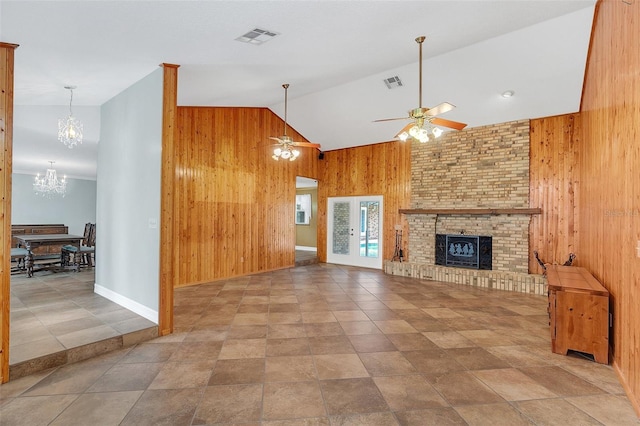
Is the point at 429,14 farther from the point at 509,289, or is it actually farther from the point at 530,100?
the point at 509,289

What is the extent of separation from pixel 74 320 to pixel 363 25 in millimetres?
4764

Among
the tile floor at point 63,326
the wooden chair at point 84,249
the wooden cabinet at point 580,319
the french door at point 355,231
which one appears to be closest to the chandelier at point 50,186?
the wooden chair at point 84,249

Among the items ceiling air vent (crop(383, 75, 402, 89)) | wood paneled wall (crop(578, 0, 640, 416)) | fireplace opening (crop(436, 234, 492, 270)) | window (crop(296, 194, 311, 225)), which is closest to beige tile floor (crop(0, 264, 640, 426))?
wood paneled wall (crop(578, 0, 640, 416))

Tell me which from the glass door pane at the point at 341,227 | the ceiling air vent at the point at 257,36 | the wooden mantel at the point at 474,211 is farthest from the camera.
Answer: the glass door pane at the point at 341,227

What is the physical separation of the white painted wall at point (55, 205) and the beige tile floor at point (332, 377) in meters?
11.1

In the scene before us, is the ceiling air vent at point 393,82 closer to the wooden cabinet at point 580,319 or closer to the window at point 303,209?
the wooden cabinet at point 580,319

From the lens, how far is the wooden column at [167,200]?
3650mm

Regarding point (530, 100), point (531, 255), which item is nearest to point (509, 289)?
point (531, 255)

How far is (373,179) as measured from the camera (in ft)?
27.7

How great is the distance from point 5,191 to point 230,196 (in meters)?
4.25

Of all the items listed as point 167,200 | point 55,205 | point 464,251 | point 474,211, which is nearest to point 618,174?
point 474,211

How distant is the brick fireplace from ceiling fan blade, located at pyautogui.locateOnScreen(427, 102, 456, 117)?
11.7 feet

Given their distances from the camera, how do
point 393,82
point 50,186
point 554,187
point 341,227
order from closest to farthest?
point 393,82
point 554,187
point 341,227
point 50,186

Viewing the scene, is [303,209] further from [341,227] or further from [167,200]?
[167,200]
